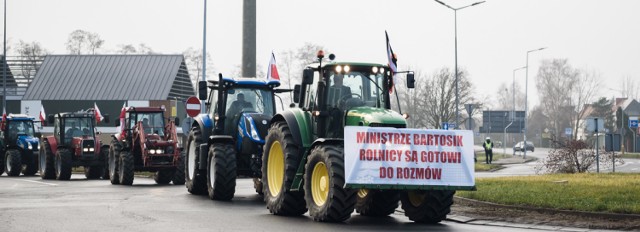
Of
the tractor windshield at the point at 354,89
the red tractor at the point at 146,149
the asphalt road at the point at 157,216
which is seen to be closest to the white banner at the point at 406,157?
the asphalt road at the point at 157,216

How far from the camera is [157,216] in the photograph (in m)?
18.4

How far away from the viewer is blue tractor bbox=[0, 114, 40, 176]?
4212cm

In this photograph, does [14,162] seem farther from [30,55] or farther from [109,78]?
[30,55]

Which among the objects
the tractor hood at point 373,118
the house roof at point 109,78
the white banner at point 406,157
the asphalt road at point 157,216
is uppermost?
the house roof at point 109,78

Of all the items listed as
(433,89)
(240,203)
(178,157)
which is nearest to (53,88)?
(433,89)

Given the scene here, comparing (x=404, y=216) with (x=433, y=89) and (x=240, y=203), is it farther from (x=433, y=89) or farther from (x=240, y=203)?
(x=433, y=89)

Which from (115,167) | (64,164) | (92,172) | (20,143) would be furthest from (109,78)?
(115,167)

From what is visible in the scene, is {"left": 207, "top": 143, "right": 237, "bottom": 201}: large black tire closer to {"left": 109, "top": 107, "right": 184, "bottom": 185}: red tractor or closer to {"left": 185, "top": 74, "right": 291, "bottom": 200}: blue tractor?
{"left": 185, "top": 74, "right": 291, "bottom": 200}: blue tractor

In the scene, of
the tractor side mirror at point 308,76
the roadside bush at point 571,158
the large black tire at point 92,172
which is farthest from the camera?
the large black tire at point 92,172

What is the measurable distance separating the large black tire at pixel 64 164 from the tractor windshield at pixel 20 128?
6.24 m

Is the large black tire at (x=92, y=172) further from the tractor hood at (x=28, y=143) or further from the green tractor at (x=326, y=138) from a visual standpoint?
the green tractor at (x=326, y=138)

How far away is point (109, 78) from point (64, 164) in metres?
45.6

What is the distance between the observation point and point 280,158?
2012 centimetres

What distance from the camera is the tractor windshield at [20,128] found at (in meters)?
42.8
